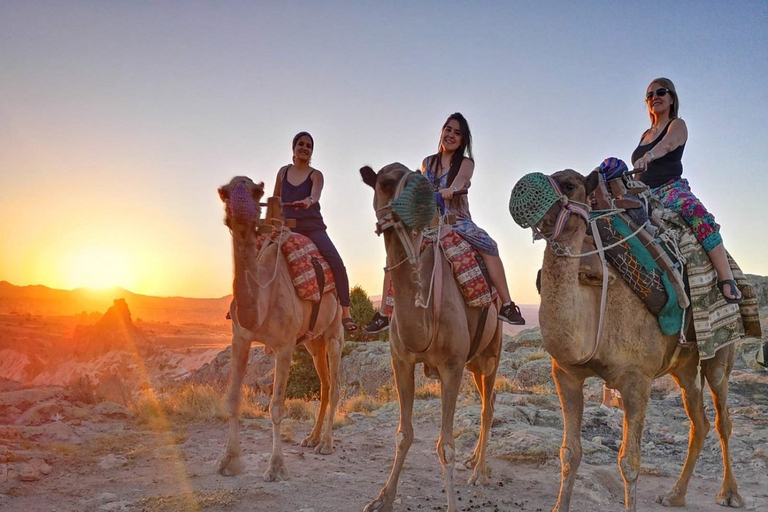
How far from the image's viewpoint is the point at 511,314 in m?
5.93

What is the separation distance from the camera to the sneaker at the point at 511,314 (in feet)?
19.4

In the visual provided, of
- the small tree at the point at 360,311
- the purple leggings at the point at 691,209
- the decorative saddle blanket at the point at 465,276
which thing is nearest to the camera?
the purple leggings at the point at 691,209

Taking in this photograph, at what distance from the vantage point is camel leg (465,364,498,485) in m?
6.45

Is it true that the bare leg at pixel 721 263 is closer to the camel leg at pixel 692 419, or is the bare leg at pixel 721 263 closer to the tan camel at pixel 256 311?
the camel leg at pixel 692 419

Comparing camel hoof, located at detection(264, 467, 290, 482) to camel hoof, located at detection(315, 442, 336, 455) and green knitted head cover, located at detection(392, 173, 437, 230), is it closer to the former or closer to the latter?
camel hoof, located at detection(315, 442, 336, 455)

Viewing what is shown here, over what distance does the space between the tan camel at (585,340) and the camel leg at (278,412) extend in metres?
3.04

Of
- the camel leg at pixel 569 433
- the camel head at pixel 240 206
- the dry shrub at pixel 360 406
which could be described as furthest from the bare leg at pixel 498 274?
the dry shrub at pixel 360 406

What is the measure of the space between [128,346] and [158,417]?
39.4 metres

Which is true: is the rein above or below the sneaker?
above

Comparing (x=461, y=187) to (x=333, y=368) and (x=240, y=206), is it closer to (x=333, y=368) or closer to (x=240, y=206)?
(x=240, y=206)

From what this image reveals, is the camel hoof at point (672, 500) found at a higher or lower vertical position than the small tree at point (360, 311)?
lower

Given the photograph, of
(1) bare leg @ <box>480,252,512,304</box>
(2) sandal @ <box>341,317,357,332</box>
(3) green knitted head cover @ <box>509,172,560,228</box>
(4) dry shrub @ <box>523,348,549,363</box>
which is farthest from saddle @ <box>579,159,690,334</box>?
(4) dry shrub @ <box>523,348,549,363</box>

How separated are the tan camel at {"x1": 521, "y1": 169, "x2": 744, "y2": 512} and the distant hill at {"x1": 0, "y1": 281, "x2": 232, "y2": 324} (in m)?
90.5

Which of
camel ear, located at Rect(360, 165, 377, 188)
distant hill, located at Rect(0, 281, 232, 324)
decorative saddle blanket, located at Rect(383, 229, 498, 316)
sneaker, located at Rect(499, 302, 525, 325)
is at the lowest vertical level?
distant hill, located at Rect(0, 281, 232, 324)
